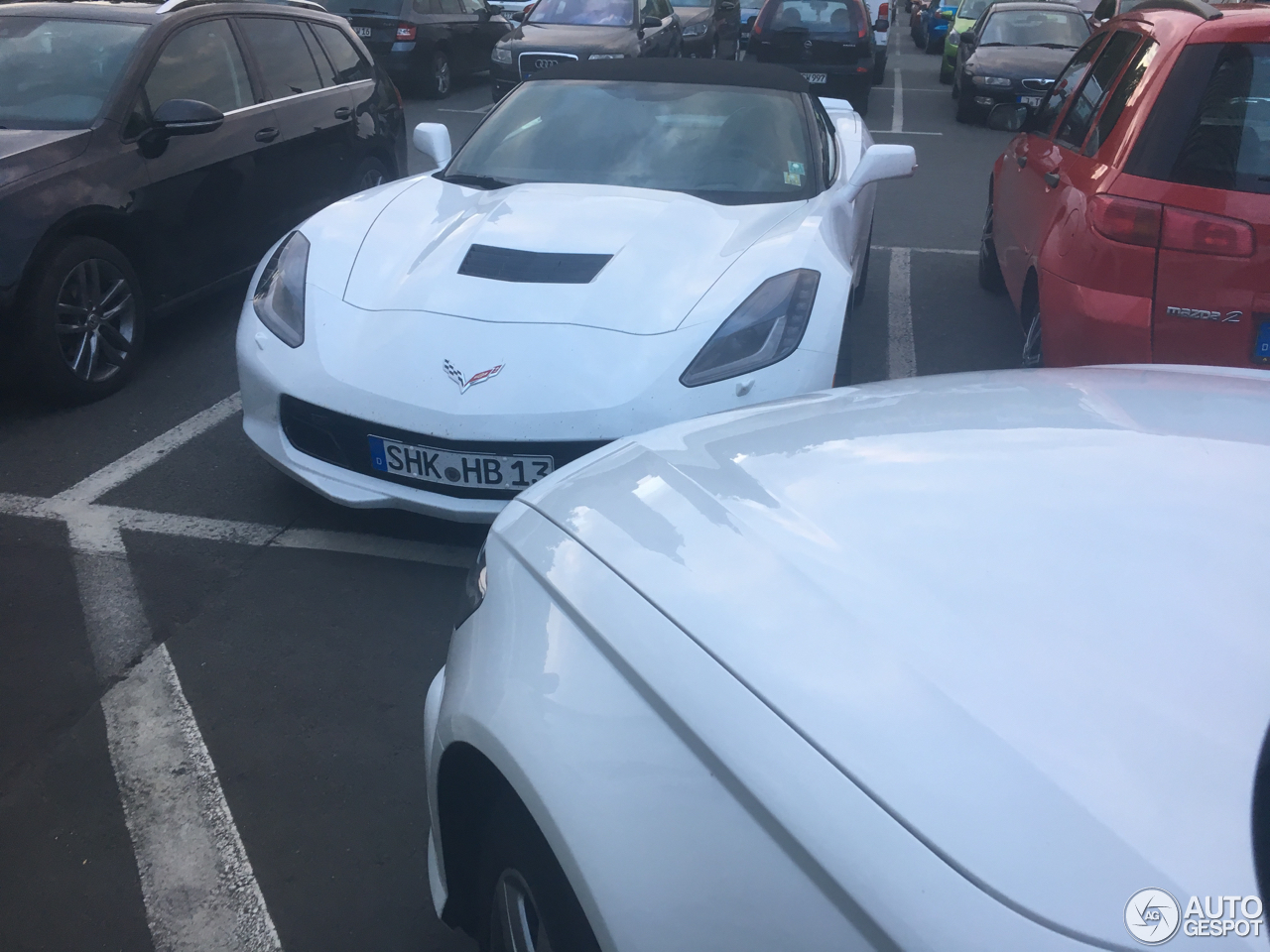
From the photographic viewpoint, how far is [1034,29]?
1373 cm

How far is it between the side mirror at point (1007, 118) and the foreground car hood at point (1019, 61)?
329 inches

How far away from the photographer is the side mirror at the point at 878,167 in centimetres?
451

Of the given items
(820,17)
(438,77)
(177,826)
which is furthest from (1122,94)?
(438,77)

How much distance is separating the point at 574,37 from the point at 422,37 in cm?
289

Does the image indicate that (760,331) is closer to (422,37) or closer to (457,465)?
(457,465)

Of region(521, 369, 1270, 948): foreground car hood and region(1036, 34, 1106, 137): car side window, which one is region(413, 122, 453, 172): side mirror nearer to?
region(1036, 34, 1106, 137): car side window

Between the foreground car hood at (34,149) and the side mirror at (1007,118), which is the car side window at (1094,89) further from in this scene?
the foreground car hood at (34,149)

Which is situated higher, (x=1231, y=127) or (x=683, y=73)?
(x=683, y=73)

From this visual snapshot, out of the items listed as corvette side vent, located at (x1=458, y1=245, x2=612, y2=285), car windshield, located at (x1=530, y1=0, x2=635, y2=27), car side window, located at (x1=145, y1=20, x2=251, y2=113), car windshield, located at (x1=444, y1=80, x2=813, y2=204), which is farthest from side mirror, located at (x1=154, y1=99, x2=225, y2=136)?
car windshield, located at (x1=530, y1=0, x2=635, y2=27)

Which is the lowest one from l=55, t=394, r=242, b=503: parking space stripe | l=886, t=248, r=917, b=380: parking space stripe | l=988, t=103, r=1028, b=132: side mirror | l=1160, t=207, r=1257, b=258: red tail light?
l=886, t=248, r=917, b=380: parking space stripe

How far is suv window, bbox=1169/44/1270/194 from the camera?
10.8 ft

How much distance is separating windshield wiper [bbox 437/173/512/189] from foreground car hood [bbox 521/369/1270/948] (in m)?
2.72

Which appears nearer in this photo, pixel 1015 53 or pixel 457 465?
pixel 457 465

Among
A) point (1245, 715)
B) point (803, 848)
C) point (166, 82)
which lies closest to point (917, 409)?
point (1245, 715)
